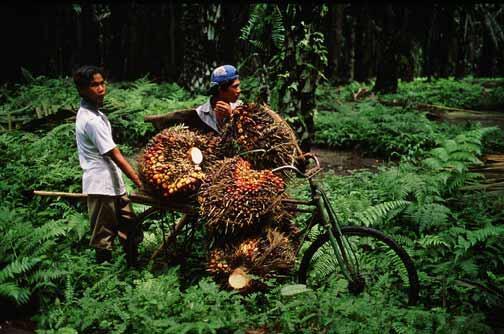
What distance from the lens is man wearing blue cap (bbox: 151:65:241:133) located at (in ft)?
14.7

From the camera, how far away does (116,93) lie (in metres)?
11.2

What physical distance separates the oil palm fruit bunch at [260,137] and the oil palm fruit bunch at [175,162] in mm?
276

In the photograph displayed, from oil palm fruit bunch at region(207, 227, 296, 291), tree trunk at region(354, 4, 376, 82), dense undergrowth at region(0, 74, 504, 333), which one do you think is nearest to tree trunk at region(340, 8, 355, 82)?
tree trunk at region(354, 4, 376, 82)

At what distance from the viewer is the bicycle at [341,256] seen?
3.72m

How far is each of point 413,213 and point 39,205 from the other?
193 inches

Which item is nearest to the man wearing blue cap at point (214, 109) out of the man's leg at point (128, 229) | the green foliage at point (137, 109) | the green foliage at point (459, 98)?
the man's leg at point (128, 229)

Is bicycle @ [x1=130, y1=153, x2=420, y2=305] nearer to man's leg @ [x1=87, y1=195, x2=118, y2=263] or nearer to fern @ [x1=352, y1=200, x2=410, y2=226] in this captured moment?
man's leg @ [x1=87, y1=195, x2=118, y2=263]

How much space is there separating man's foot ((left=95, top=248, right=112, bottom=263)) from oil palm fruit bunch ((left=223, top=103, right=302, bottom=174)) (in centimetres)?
184

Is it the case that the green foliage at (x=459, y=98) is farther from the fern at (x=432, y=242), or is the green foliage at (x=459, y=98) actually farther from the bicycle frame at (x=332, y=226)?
the bicycle frame at (x=332, y=226)

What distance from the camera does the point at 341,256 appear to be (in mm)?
3926

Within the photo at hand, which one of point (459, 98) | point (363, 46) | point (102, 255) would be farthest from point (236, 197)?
point (363, 46)

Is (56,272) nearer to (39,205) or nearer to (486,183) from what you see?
(39,205)

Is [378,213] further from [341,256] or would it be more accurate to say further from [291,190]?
[291,190]

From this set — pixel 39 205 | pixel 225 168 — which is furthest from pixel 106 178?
pixel 39 205
